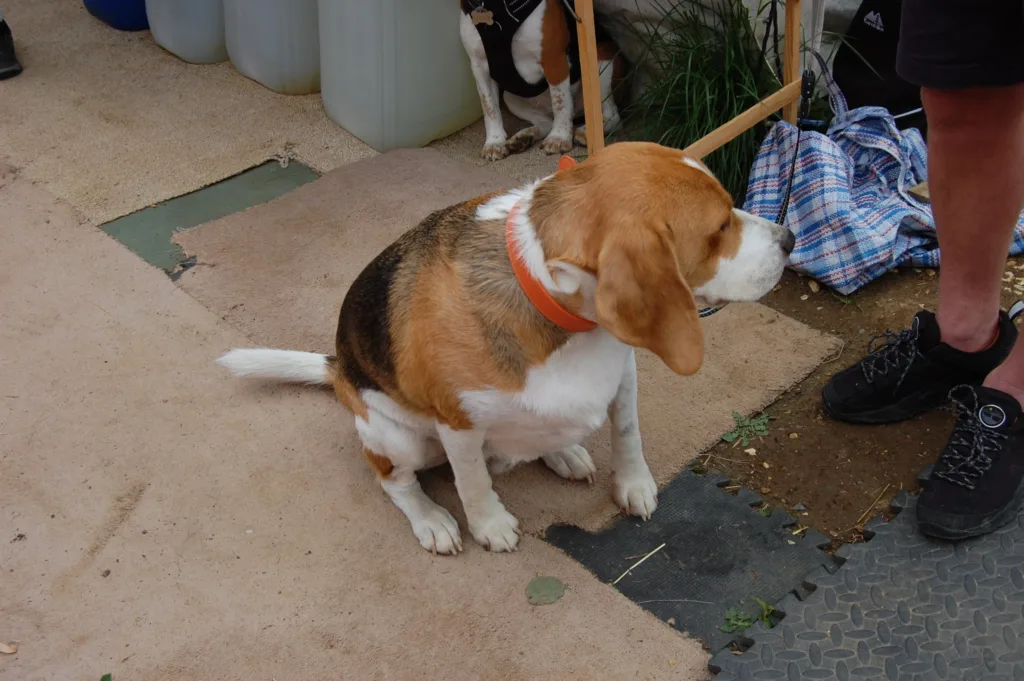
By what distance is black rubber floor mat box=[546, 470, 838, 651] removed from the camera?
2133 mm

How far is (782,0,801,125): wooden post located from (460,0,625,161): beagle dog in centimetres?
86

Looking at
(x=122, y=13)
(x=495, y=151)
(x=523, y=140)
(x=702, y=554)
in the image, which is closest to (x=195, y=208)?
(x=495, y=151)

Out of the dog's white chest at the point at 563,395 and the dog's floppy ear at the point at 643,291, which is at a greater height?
the dog's floppy ear at the point at 643,291

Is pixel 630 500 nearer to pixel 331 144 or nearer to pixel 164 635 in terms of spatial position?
pixel 164 635

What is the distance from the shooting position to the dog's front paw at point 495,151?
403cm

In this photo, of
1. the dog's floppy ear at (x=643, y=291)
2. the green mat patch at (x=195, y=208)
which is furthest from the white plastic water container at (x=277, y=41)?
the dog's floppy ear at (x=643, y=291)

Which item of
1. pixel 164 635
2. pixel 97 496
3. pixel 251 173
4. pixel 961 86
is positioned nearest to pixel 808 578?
pixel 961 86

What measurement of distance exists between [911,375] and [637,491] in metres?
0.85

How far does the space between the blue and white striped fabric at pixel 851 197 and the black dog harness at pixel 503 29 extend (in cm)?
104

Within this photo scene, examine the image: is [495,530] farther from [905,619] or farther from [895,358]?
[895,358]

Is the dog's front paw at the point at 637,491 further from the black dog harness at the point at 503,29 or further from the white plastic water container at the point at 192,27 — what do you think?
the white plastic water container at the point at 192,27

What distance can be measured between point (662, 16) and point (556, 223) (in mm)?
2471

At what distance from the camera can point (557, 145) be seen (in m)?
4.07

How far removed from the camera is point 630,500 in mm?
2365
